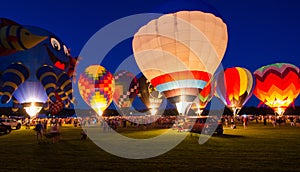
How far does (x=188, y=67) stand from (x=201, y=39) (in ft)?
8.43

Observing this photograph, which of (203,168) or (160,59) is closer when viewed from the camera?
(203,168)

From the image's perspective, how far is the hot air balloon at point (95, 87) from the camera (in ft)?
136

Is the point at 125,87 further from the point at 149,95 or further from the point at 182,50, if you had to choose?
the point at 182,50

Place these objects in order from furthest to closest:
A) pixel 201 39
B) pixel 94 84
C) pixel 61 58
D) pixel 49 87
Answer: pixel 94 84, pixel 61 58, pixel 201 39, pixel 49 87

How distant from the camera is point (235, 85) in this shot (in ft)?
124

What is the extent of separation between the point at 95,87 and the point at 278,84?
2370cm

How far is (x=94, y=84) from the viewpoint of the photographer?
4181cm

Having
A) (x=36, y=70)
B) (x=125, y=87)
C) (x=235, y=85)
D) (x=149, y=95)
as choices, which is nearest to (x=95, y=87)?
(x=125, y=87)

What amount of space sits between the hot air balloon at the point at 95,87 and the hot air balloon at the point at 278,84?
2047cm

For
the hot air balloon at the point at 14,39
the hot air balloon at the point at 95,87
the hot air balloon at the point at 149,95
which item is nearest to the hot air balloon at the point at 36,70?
the hot air balloon at the point at 14,39

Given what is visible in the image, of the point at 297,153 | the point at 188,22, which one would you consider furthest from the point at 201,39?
the point at 297,153

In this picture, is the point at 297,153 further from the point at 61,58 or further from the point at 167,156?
the point at 61,58

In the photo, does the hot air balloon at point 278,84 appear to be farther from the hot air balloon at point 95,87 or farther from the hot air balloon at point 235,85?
the hot air balloon at point 95,87

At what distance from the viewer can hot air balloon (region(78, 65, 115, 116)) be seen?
41531 mm
